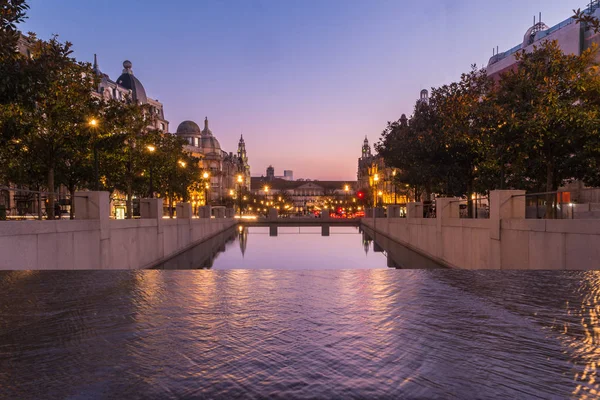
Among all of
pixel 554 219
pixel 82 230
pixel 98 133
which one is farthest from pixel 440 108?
pixel 82 230

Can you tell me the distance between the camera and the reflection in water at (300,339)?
1.81 metres

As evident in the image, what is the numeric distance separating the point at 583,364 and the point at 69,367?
2.45 meters

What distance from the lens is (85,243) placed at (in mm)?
12086

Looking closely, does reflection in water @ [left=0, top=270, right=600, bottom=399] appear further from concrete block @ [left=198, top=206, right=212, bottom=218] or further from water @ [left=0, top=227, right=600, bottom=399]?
concrete block @ [left=198, top=206, right=212, bottom=218]

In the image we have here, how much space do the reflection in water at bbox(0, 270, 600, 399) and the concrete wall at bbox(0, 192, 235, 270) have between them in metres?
5.13

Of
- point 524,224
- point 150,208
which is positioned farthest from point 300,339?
point 150,208

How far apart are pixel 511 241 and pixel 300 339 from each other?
38.3ft

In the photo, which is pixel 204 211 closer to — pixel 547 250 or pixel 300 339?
pixel 547 250

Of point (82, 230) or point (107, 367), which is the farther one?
point (82, 230)

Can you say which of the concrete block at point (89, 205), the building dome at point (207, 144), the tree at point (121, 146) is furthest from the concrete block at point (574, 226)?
the building dome at point (207, 144)

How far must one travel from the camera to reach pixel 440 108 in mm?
24078

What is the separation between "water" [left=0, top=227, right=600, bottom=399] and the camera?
181 centimetres

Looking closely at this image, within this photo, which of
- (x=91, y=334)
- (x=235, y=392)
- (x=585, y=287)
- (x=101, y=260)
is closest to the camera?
(x=235, y=392)

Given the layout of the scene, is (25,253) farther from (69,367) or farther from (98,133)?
(98,133)
